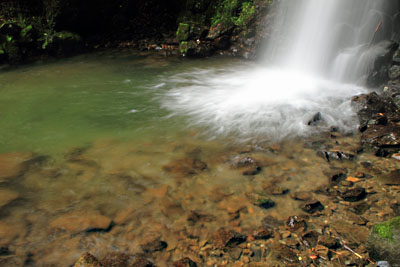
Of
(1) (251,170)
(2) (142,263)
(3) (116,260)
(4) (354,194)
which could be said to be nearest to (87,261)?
(3) (116,260)

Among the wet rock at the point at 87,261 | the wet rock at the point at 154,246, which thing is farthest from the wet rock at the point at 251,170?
the wet rock at the point at 87,261

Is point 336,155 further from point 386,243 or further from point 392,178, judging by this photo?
point 386,243

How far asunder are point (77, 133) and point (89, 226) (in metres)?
3.18

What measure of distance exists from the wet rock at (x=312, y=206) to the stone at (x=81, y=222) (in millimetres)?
2695

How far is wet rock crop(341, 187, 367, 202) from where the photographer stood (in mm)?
4438

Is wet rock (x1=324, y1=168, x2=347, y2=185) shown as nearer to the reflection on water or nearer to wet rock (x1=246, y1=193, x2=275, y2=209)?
the reflection on water

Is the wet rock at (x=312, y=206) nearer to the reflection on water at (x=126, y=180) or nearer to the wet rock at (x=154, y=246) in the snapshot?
the reflection on water at (x=126, y=180)

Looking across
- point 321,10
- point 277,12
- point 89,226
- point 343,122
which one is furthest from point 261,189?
point 277,12

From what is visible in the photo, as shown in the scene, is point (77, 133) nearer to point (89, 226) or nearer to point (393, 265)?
point (89, 226)

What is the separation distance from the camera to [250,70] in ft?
38.5

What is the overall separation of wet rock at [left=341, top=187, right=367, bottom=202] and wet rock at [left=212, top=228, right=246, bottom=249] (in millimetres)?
1744

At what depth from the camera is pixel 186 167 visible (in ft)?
17.4

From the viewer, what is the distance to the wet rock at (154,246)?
3686 mm

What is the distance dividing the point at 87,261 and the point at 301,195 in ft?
10.0
